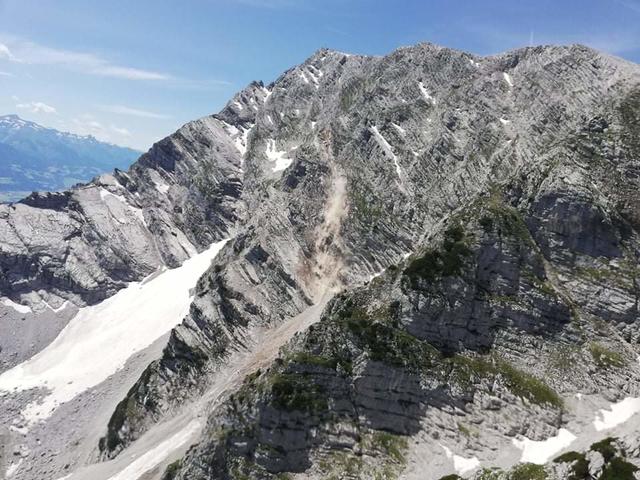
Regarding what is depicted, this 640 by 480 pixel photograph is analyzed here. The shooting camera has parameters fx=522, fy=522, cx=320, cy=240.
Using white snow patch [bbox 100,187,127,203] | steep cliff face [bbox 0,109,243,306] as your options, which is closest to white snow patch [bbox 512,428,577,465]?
steep cliff face [bbox 0,109,243,306]

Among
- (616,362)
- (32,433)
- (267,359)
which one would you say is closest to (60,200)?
(32,433)

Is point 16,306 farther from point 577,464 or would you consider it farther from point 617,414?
point 617,414

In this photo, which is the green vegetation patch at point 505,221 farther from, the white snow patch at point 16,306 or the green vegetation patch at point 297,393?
the white snow patch at point 16,306

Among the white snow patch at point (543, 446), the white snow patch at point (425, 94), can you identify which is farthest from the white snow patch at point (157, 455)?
the white snow patch at point (425, 94)

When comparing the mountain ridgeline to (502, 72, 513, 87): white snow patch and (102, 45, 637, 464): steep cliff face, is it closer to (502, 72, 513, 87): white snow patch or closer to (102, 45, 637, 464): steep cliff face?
(102, 45, 637, 464): steep cliff face

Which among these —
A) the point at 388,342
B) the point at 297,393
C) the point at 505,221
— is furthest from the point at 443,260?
the point at 297,393

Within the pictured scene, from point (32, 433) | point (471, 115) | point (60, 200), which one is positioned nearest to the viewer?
point (32, 433)

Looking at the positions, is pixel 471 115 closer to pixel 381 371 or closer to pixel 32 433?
pixel 381 371
